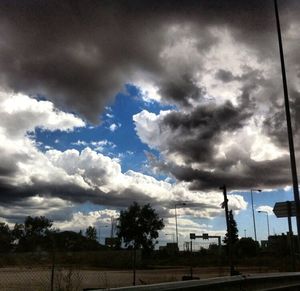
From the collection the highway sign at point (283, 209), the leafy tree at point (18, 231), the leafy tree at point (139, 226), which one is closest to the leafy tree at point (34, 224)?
the leafy tree at point (18, 231)

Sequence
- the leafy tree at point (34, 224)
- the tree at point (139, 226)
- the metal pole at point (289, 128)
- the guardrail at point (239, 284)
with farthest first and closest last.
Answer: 1. the leafy tree at point (34, 224)
2. the tree at point (139, 226)
3. the metal pole at point (289, 128)
4. the guardrail at point (239, 284)

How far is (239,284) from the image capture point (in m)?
7.94

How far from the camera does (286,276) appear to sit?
983cm

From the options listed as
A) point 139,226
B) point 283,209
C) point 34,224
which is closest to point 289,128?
point 283,209

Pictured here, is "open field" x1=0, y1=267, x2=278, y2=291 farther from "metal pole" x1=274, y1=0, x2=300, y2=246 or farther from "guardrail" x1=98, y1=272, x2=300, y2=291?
"metal pole" x1=274, y1=0, x2=300, y2=246

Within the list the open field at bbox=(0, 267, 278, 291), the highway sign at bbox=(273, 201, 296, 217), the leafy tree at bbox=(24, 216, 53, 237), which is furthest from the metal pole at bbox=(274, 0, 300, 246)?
the leafy tree at bbox=(24, 216, 53, 237)

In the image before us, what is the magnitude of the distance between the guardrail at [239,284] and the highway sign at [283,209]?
754 centimetres

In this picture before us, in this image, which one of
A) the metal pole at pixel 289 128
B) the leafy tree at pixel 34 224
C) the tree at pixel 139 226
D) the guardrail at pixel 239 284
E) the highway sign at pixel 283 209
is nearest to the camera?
the guardrail at pixel 239 284

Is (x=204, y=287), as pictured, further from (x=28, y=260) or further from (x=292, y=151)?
(x=28, y=260)

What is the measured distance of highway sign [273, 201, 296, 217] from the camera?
1759cm

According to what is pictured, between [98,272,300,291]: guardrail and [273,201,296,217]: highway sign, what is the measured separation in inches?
297

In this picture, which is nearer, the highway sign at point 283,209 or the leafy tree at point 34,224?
the highway sign at point 283,209

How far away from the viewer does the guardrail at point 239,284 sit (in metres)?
6.10

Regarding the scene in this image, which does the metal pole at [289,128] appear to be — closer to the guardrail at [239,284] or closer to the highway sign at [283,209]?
the highway sign at [283,209]
